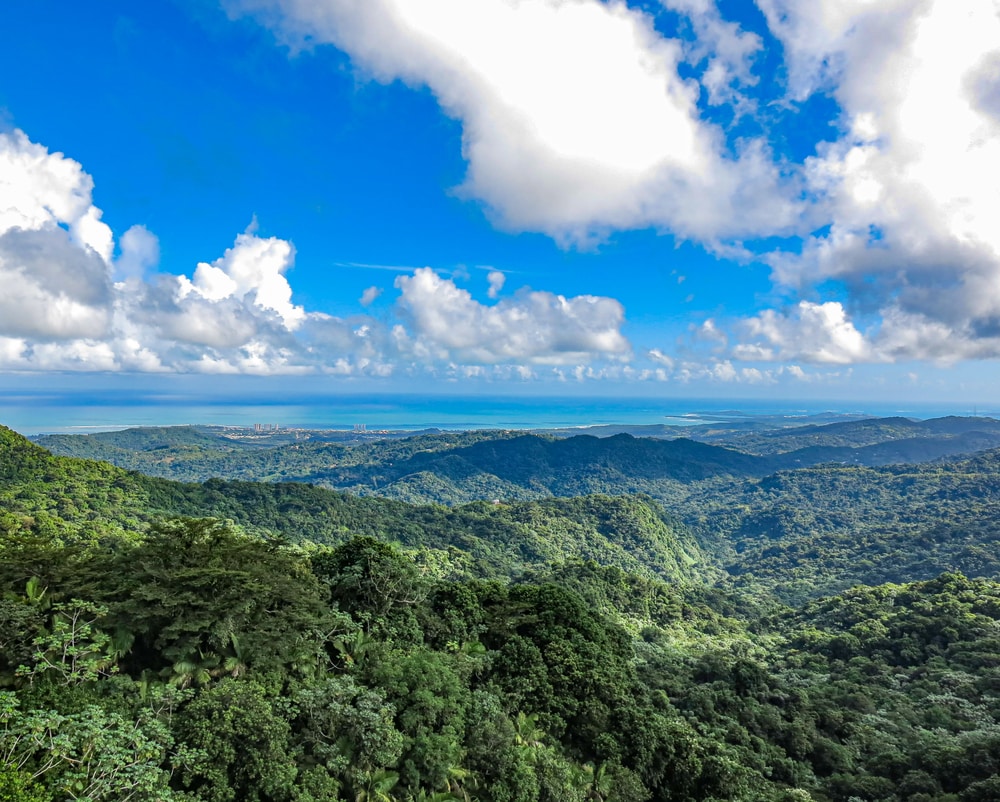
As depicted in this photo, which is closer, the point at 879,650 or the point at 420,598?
the point at 420,598

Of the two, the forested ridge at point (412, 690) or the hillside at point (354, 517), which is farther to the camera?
the hillside at point (354, 517)

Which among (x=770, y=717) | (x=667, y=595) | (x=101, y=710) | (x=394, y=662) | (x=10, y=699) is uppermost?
(x=10, y=699)

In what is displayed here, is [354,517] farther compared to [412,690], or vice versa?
[354,517]

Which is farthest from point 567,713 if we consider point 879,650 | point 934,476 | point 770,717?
point 934,476

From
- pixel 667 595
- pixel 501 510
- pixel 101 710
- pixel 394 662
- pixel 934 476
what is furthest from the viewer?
pixel 934 476

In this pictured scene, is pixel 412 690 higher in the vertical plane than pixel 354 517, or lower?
higher

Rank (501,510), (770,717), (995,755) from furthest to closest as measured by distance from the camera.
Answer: (501,510) < (770,717) < (995,755)

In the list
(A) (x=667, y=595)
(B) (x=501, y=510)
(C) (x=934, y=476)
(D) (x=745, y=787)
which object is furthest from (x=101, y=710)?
(C) (x=934, y=476)

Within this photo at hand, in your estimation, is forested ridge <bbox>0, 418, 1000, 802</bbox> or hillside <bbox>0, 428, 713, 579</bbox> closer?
forested ridge <bbox>0, 418, 1000, 802</bbox>

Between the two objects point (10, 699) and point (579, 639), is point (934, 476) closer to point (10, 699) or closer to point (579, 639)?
point (579, 639)

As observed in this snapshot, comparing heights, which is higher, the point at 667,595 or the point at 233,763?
→ the point at 233,763
